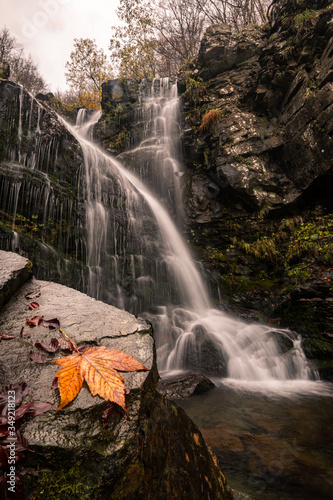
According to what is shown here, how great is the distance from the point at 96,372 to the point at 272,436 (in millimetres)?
2898

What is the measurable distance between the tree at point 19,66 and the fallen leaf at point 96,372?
25.2 m

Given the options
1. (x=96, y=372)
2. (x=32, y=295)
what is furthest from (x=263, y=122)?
(x=96, y=372)

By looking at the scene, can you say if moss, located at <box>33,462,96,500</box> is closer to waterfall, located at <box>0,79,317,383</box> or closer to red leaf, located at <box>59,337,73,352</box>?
red leaf, located at <box>59,337,73,352</box>

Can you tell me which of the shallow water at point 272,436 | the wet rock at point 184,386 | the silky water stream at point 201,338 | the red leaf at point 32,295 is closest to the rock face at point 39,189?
the silky water stream at point 201,338

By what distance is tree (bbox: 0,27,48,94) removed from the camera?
20297 mm

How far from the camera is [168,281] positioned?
819cm

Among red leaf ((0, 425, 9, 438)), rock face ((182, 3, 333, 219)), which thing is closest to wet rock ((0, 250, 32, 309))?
red leaf ((0, 425, 9, 438))

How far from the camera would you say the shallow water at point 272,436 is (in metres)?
2.17

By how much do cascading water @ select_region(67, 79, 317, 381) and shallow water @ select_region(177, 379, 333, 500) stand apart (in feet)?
2.60

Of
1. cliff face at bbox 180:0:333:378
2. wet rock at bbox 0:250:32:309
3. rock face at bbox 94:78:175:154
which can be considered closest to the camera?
wet rock at bbox 0:250:32:309

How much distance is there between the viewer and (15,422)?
1008mm

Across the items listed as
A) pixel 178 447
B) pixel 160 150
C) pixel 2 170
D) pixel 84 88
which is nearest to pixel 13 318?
pixel 178 447

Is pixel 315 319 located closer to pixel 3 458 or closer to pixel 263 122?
pixel 3 458

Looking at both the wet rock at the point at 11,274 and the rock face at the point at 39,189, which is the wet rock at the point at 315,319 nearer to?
the rock face at the point at 39,189
